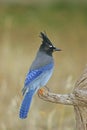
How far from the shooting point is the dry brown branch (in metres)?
4.58

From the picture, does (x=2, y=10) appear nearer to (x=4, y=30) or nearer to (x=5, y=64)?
(x=4, y=30)

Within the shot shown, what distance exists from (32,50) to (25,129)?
420 centimetres

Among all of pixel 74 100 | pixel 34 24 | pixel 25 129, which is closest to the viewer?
pixel 74 100

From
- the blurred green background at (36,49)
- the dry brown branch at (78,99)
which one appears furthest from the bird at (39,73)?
the blurred green background at (36,49)

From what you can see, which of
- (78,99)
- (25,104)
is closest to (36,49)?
(25,104)

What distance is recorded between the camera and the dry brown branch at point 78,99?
15.0 feet

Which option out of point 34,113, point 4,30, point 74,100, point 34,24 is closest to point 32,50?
point 4,30

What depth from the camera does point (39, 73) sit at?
509cm

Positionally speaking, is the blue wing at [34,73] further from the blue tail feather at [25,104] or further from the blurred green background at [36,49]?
the blurred green background at [36,49]

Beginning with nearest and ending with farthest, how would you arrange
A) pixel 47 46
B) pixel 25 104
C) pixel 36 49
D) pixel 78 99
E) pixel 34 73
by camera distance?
pixel 78 99
pixel 25 104
pixel 34 73
pixel 47 46
pixel 36 49

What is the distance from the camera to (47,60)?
5.24 m

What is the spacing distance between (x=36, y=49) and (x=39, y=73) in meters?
5.21

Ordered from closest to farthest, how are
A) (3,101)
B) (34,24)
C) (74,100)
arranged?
1. (74,100)
2. (3,101)
3. (34,24)

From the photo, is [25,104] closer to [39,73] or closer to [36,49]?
[39,73]
